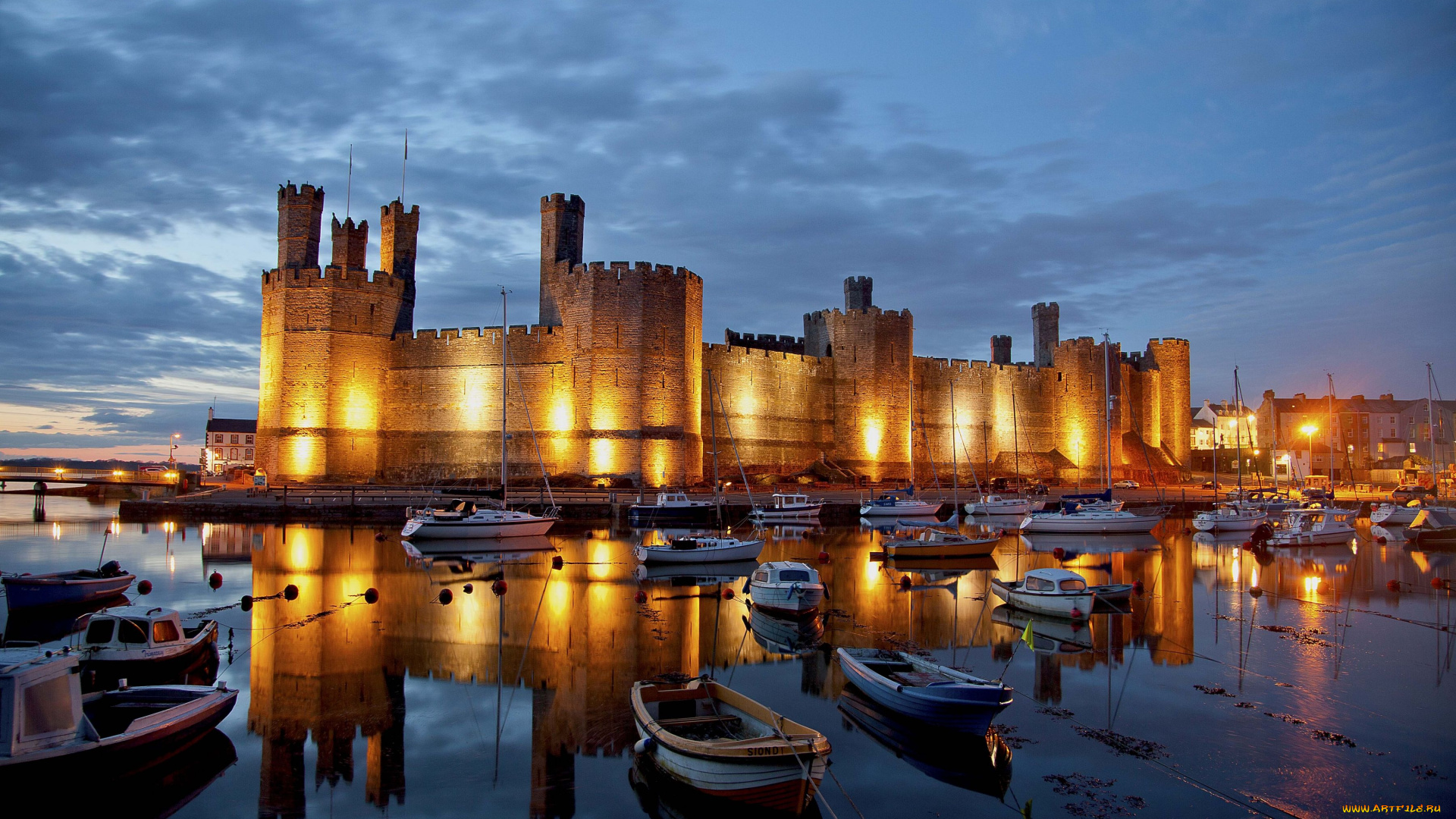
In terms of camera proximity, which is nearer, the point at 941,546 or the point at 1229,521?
the point at 941,546

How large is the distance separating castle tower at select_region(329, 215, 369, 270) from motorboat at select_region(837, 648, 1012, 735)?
3215 centimetres

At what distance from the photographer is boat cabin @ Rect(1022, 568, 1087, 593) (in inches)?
563

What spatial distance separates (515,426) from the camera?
3484cm

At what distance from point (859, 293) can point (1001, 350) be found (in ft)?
39.3

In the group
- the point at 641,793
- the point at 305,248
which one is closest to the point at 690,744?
the point at 641,793

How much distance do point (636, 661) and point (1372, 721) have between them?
8.21 metres

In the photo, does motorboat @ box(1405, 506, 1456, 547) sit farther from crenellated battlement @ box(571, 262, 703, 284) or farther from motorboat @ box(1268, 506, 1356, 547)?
crenellated battlement @ box(571, 262, 703, 284)

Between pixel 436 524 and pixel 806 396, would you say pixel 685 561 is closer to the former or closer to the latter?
pixel 436 524

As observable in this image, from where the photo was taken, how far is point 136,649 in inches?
383

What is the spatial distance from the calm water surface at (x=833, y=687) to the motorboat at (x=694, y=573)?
0.50ft

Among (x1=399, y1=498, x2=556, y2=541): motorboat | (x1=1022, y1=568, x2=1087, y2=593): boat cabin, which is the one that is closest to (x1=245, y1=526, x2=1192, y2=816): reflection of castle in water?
(x1=1022, y1=568, x2=1087, y2=593): boat cabin

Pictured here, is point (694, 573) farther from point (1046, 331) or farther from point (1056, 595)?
point (1046, 331)

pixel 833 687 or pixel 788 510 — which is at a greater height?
pixel 788 510

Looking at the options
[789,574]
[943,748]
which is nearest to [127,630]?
[943,748]
